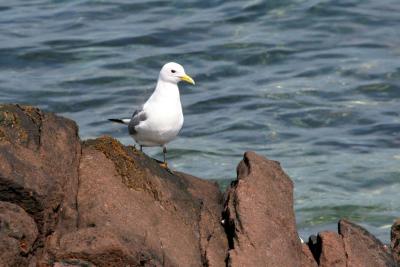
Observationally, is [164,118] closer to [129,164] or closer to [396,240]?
[129,164]

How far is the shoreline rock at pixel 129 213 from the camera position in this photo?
23.1 ft

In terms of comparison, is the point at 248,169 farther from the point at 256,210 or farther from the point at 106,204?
the point at 106,204

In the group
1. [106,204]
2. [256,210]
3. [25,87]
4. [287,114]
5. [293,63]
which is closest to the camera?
[106,204]

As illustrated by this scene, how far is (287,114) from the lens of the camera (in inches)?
721

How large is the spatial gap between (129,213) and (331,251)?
193cm

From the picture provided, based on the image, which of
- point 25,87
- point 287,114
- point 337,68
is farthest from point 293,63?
point 25,87

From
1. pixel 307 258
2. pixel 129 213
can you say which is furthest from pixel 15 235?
pixel 307 258

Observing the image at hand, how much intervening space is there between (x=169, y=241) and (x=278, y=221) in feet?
3.77

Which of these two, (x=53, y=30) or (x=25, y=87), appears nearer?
(x=25, y=87)

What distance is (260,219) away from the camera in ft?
26.9

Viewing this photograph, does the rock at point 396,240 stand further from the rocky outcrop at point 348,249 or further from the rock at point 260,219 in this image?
the rock at point 260,219

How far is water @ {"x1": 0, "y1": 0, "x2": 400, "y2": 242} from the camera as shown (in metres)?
15.2

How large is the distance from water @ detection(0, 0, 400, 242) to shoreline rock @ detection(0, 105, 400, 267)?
14.2 ft

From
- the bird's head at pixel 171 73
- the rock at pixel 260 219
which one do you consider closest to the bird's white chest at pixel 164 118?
the bird's head at pixel 171 73
